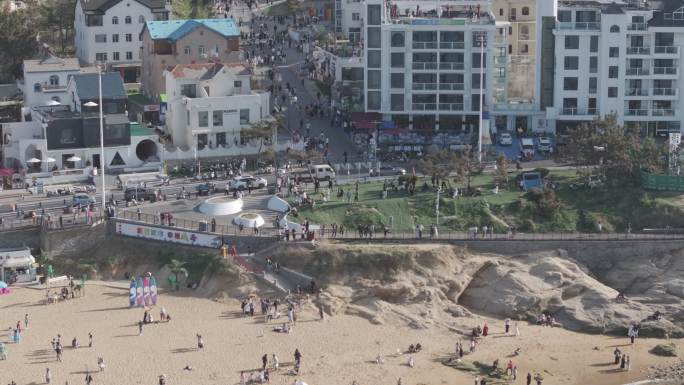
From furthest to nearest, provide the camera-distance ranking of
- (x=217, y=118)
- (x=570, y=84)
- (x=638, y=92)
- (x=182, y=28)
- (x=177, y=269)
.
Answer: (x=182, y=28) < (x=570, y=84) < (x=638, y=92) < (x=217, y=118) < (x=177, y=269)

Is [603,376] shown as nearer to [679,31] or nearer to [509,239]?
[509,239]

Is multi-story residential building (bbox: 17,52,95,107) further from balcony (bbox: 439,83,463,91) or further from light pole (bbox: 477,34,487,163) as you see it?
light pole (bbox: 477,34,487,163)

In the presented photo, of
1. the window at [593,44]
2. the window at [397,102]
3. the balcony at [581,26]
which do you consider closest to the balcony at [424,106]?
the window at [397,102]

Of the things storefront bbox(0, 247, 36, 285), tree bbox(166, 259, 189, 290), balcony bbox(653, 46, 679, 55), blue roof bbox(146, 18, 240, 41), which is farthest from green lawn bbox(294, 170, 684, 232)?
blue roof bbox(146, 18, 240, 41)

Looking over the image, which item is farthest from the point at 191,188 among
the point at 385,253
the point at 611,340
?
the point at 611,340

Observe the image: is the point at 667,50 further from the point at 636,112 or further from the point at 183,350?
the point at 183,350

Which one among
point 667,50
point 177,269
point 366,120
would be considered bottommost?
point 177,269

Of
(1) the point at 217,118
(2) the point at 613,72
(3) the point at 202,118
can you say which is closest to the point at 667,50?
(2) the point at 613,72
